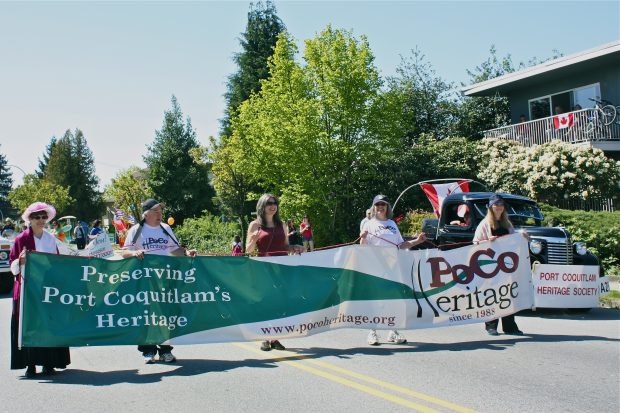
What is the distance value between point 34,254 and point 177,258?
63.9 inches

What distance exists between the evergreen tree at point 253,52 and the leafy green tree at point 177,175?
8.42 meters

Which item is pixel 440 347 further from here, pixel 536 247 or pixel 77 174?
pixel 77 174

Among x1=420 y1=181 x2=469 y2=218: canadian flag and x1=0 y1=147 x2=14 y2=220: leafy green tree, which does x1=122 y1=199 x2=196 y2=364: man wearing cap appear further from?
x1=0 y1=147 x2=14 y2=220: leafy green tree

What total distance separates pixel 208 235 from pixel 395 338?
30.2 metres

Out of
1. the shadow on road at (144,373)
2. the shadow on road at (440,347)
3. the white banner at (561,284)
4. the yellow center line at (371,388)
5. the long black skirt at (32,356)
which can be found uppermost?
the white banner at (561,284)

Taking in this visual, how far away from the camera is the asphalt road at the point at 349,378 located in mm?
5602

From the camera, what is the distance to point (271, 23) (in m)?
49.1

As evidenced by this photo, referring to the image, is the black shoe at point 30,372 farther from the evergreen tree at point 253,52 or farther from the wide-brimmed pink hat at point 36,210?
the evergreen tree at point 253,52

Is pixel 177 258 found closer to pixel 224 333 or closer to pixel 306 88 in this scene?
pixel 224 333

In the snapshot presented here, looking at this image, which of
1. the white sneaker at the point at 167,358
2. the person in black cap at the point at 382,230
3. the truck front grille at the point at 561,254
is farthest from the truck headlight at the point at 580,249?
the white sneaker at the point at 167,358

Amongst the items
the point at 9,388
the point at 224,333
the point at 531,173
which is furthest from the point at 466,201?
the point at 531,173

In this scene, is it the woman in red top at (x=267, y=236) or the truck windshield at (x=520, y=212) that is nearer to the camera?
the woman in red top at (x=267, y=236)

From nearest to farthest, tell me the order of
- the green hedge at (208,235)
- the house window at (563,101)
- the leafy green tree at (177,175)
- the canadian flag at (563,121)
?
the canadian flag at (563,121)
the house window at (563,101)
the green hedge at (208,235)
the leafy green tree at (177,175)

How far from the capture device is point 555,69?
982 inches
